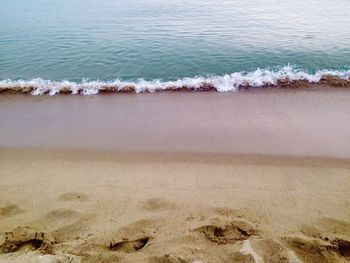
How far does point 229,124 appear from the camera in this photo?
6746 mm

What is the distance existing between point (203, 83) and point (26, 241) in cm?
687

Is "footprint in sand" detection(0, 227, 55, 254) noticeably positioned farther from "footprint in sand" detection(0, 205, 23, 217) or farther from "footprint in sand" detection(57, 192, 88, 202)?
"footprint in sand" detection(57, 192, 88, 202)

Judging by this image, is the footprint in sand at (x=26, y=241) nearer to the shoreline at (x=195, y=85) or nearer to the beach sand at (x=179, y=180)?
the beach sand at (x=179, y=180)

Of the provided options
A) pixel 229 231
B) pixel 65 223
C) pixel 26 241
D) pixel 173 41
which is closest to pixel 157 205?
pixel 229 231

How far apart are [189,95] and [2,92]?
6.22 metres

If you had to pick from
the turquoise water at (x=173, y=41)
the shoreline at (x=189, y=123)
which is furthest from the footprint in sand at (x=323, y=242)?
the turquoise water at (x=173, y=41)

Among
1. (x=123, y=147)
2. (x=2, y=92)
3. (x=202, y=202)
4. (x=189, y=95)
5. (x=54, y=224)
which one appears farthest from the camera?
(x=2, y=92)

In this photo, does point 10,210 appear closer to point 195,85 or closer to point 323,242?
point 323,242

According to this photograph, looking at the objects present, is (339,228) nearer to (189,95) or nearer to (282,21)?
(189,95)

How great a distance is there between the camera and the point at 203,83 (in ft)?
30.3

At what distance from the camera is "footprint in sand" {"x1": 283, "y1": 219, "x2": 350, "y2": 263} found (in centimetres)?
343

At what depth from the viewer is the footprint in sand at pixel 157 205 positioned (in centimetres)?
438

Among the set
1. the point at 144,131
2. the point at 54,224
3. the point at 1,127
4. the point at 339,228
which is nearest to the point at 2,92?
the point at 1,127

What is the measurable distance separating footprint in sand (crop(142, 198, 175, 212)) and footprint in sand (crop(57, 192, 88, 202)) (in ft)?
3.42
